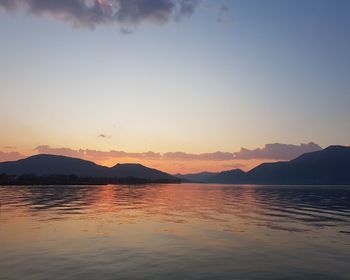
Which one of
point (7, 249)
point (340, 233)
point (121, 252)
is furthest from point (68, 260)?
point (340, 233)

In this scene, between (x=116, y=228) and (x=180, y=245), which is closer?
(x=180, y=245)

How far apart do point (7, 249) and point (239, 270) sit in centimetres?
2151

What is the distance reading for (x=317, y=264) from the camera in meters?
30.7

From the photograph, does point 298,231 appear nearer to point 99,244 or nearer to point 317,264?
point 317,264

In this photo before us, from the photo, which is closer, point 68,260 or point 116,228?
point 68,260

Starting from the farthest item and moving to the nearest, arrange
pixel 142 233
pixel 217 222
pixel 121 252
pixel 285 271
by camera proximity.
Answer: pixel 217 222 → pixel 142 233 → pixel 121 252 → pixel 285 271

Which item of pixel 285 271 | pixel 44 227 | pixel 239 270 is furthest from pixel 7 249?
pixel 285 271

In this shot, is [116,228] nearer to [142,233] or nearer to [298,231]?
[142,233]

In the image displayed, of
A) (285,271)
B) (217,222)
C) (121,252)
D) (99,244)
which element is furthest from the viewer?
(217,222)

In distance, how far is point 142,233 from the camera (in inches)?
1796

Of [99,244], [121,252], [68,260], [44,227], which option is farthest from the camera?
[44,227]

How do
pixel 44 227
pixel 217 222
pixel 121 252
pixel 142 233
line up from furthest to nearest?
pixel 217 222
pixel 44 227
pixel 142 233
pixel 121 252

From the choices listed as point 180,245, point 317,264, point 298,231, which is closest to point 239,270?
point 317,264

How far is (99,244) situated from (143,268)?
1044 cm
